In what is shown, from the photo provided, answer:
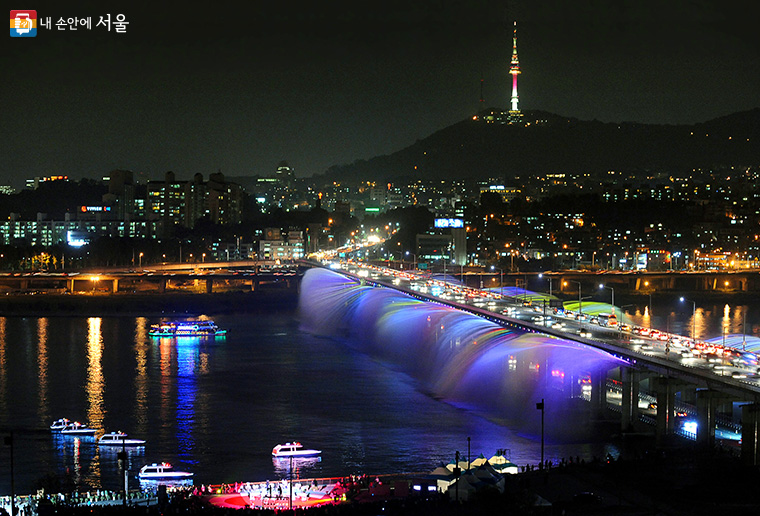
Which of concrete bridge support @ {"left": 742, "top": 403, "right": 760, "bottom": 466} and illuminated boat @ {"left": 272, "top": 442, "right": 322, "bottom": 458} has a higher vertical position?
concrete bridge support @ {"left": 742, "top": 403, "right": 760, "bottom": 466}

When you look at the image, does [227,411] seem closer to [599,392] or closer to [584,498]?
[599,392]

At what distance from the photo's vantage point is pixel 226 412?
2380 centimetres

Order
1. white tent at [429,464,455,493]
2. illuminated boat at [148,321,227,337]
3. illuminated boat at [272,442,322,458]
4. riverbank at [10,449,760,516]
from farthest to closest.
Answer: illuminated boat at [148,321,227,337], illuminated boat at [272,442,322,458], white tent at [429,464,455,493], riverbank at [10,449,760,516]

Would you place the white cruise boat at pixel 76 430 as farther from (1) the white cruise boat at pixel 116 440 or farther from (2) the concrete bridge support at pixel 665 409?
(2) the concrete bridge support at pixel 665 409

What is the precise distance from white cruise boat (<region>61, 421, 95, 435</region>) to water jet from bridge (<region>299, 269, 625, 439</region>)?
8.59 meters

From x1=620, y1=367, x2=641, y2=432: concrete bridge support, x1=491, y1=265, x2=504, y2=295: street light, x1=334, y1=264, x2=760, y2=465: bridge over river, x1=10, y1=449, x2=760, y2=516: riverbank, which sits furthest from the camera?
x1=491, y1=265, x2=504, y2=295: street light

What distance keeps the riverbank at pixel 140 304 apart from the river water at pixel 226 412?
38.8 feet

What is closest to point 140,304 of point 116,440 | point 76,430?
point 76,430

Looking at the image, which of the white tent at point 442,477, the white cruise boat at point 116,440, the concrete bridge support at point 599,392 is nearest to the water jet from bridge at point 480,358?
the concrete bridge support at point 599,392

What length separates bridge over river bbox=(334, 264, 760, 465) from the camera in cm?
A: 1841

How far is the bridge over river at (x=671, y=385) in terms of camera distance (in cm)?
1841

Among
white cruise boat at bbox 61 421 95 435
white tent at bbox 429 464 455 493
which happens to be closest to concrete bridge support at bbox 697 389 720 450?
white tent at bbox 429 464 455 493

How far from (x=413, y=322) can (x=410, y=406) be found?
18500 mm

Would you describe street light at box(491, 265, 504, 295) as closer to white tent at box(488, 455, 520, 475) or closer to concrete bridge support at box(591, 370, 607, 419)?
concrete bridge support at box(591, 370, 607, 419)
